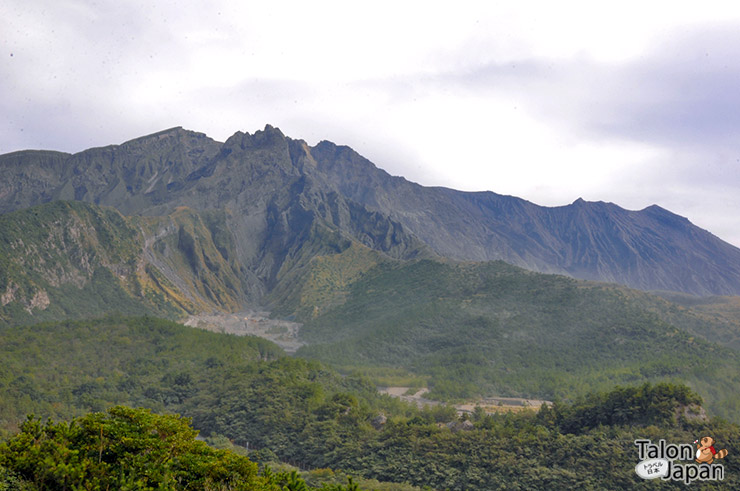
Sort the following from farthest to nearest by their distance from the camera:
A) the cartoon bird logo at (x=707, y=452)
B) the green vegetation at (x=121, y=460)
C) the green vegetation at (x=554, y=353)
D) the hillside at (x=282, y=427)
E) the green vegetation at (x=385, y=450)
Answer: the green vegetation at (x=554, y=353) < the cartoon bird logo at (x=707, y=452) < the hillside at (x=282, y=427) < the green vegetation at (x=385, y=450) < the green vegetation at (x=121, y=460)

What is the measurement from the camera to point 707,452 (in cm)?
6600

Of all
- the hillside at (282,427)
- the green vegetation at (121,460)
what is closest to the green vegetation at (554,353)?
the hillside at (282,427)

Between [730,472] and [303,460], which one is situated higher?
[730,472]

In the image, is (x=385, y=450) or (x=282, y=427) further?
(x=282, y=427)

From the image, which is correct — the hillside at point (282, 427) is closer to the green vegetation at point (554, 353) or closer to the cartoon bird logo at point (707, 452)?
the cartoon bird logo at point (707, 452)

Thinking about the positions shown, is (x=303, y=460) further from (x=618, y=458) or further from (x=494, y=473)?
(x=618, y=458)

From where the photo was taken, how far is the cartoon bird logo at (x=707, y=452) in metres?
65.4

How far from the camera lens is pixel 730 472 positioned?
6469 cm

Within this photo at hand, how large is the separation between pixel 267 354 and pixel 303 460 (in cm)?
8324

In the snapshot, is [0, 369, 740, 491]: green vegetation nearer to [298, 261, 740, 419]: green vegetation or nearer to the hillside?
the hillside

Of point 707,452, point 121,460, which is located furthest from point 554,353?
point 121,460

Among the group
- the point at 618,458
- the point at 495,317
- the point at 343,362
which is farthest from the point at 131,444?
the point at 495,317

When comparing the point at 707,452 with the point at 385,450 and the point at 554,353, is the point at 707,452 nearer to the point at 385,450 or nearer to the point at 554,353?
the point at 385,450

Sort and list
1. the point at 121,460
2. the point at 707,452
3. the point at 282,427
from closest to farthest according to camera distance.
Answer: the point at 121,460, the point at 707,452, the point at 282,427
